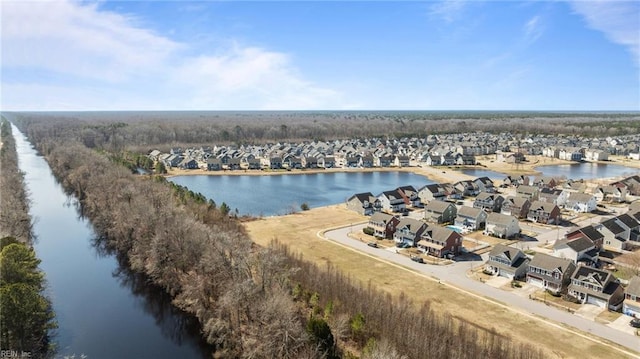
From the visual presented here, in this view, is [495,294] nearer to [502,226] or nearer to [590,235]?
[502,226]

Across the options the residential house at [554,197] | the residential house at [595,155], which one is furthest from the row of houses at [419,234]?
the residential house at [595,155]

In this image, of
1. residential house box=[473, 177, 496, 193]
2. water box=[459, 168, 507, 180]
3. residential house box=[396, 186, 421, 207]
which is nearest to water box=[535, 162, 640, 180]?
water box=[459, 168, 507, 180]

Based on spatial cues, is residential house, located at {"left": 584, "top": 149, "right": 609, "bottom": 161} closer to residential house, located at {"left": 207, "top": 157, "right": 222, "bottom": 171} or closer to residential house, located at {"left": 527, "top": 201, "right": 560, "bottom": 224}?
residential house, located at {"left": 527, "top": 201, "right": 560, "bottom": 224}

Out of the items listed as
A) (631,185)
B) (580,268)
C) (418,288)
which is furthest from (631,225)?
(418,288)

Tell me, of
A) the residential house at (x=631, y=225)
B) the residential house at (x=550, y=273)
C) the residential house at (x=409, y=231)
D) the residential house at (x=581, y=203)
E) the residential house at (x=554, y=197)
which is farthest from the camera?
the residential house at (x=554, y=197)

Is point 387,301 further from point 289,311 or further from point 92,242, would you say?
point 92,242

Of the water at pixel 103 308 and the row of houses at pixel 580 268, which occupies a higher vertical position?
the row of houses at pixel 580 268

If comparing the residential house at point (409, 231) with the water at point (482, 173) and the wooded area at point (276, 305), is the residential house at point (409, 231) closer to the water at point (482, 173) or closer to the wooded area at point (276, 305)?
the wooded area at point (276, 305)
